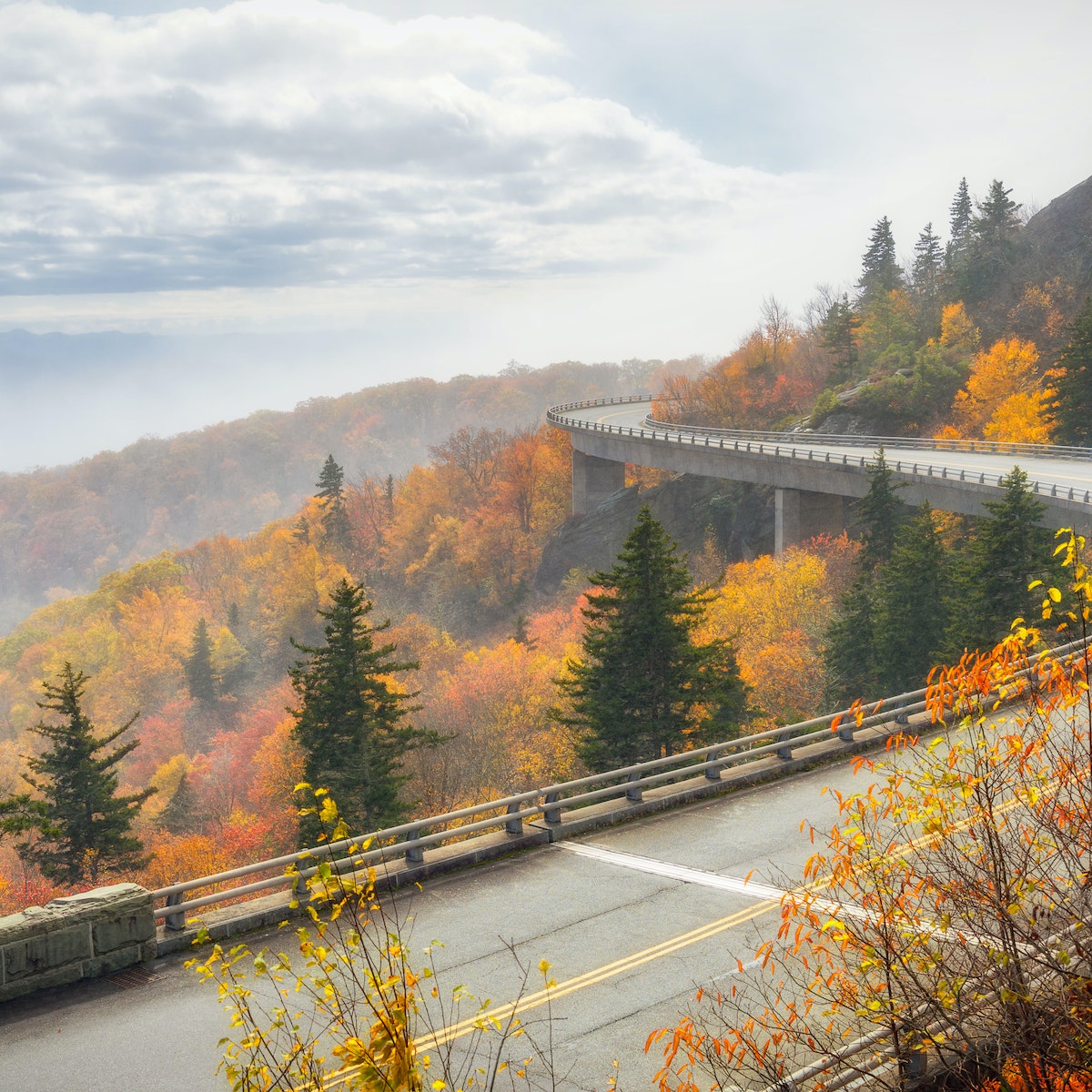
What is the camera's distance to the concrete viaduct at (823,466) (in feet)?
163

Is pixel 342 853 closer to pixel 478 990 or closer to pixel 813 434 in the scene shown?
pixel 478 990

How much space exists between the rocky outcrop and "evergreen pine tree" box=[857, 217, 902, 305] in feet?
118

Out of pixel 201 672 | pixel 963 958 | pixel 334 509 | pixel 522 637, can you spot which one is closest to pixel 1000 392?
pixel 522 637

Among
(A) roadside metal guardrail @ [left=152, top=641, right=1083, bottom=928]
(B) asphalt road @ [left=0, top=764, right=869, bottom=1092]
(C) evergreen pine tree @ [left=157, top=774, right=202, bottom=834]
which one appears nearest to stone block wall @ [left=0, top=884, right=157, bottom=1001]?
(B) asphalt road @ [left=0, top=764, right=869, bottom=1092]

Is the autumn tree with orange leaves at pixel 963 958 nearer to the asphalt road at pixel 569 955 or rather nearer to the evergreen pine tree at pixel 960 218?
the asphalt road at pixel 569 955

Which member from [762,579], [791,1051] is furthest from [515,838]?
[762,579]

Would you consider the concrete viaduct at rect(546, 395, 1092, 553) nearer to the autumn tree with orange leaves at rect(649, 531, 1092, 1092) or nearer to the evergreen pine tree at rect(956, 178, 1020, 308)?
the evergreen pine tree at rect(956, 178, 1020, 308)

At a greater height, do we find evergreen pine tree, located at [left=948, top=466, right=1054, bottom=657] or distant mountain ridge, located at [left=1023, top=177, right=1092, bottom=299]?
distant mountain ridge, located at [left=1023, top=177, right=1092, bottom=299]

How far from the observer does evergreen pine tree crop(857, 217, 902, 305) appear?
108562 mm

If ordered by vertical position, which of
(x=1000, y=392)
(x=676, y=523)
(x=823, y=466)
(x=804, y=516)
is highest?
(x=1000, y=392)

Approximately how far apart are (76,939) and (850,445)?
68032 mm

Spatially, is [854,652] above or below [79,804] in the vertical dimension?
above

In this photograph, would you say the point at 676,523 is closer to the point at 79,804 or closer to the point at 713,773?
the point at 79,804

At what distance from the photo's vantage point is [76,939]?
11.2 meters
